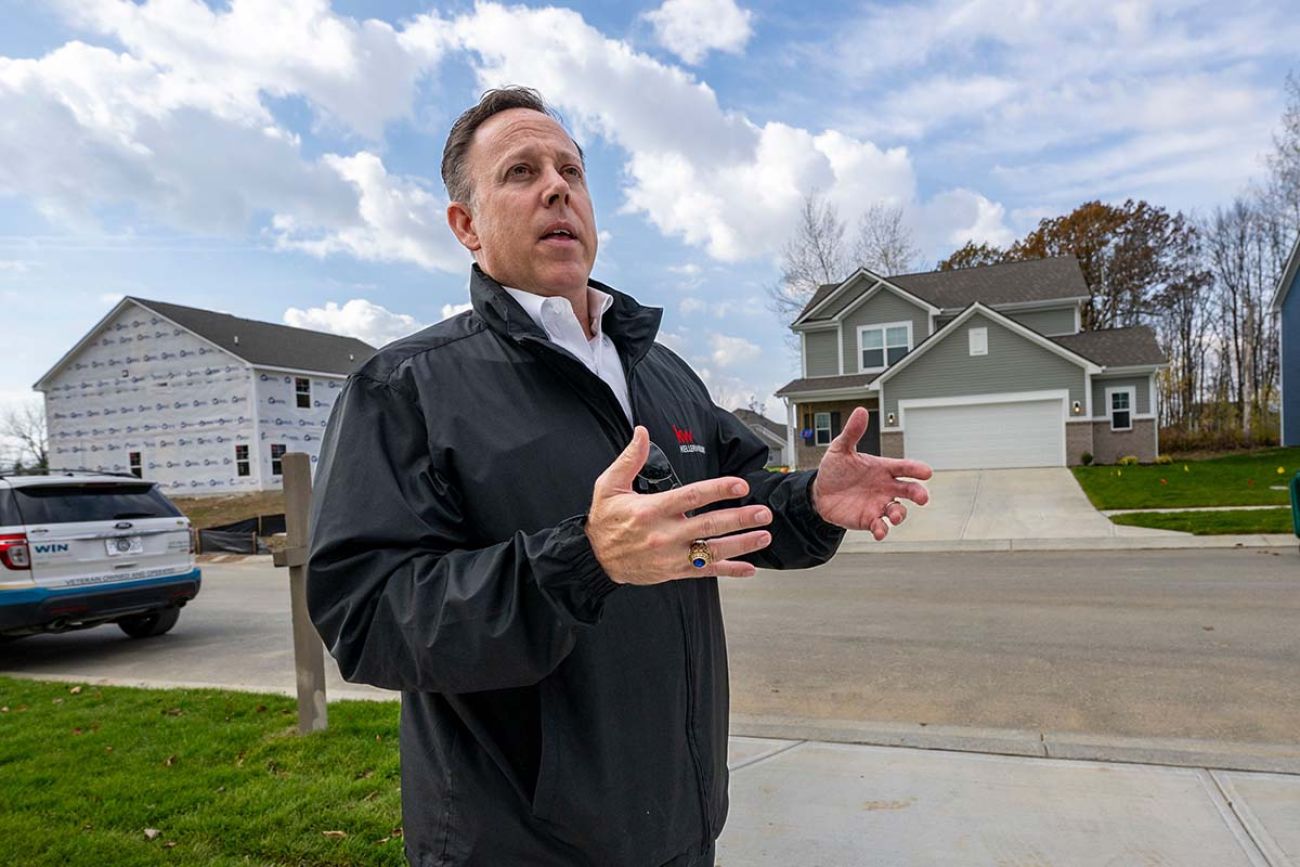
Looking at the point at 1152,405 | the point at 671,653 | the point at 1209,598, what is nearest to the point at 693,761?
the point at 671,653

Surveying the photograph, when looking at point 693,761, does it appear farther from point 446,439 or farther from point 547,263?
point 547,263

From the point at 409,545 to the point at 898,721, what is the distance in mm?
4005

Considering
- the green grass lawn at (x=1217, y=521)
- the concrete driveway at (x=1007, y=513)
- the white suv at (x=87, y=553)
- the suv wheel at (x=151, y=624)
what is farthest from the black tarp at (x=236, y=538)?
the green grass lawn at (x=1217, y=521)

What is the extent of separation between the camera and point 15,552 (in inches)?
262

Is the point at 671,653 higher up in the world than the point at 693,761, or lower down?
higher up

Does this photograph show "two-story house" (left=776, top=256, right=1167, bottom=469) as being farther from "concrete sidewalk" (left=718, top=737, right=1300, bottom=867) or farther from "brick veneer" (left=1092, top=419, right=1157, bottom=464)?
"concrete sidewalk" (left=718, top=737, right=1300, bottom=867)

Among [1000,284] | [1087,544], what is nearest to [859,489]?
[1087,544]

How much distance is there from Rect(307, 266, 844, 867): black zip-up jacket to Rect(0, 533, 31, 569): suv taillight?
7.03 metres

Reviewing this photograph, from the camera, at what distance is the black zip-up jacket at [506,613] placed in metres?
1.13

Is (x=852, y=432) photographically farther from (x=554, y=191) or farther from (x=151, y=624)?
(x=151, y=624)

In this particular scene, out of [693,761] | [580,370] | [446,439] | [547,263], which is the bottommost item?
[693,761]

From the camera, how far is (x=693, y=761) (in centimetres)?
157

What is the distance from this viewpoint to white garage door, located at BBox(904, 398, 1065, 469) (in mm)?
22141

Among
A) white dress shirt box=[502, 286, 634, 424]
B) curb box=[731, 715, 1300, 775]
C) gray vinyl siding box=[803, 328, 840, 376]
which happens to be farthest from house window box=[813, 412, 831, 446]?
white dress shirt box=[502, 286, 634, 424]
